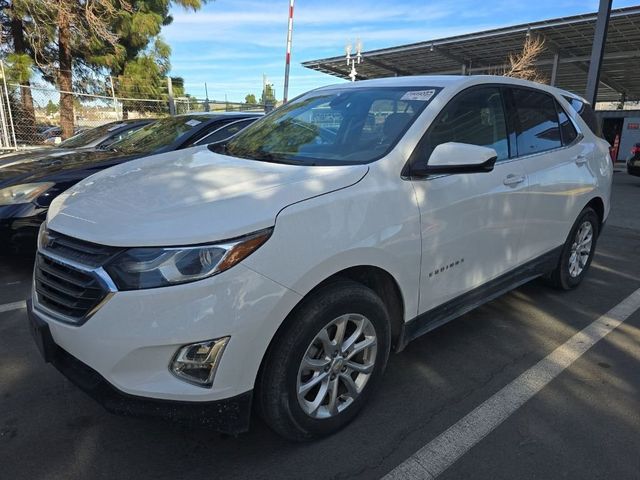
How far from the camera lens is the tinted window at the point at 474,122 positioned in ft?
9.18

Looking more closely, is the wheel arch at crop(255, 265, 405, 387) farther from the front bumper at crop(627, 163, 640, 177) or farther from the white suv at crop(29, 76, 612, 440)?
the front bumper at crop(627, 163, 640, 177)

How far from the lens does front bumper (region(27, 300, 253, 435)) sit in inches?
75.5

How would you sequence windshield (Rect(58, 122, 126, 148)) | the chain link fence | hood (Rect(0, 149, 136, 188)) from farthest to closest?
the chain link fence → windshield (Rect(58, 122, 126, 148)) → hood (Rect(0, 149, 136, 188))

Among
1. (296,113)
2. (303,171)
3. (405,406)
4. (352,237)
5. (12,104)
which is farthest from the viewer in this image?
(12,104)

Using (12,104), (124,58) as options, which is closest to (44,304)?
(12,104)

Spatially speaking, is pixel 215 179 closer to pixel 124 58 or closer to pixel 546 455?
pixel 546 455

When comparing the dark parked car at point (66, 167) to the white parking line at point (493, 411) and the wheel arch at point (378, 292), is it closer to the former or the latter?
the wheel arch at point (378, 292)

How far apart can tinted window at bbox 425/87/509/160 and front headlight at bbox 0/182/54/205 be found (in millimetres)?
3591

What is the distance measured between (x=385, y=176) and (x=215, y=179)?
33.8 inches

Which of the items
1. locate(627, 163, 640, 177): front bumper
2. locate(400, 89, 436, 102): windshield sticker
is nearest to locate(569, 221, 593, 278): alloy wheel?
locate(400, 89, 436, 102): windshield sticker

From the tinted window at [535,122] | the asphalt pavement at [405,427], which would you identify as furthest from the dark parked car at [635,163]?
the asphalt pavement at [405,427]

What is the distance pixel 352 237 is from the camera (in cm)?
220

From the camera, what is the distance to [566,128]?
4031 millimetres

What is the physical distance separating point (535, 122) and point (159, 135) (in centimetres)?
421
